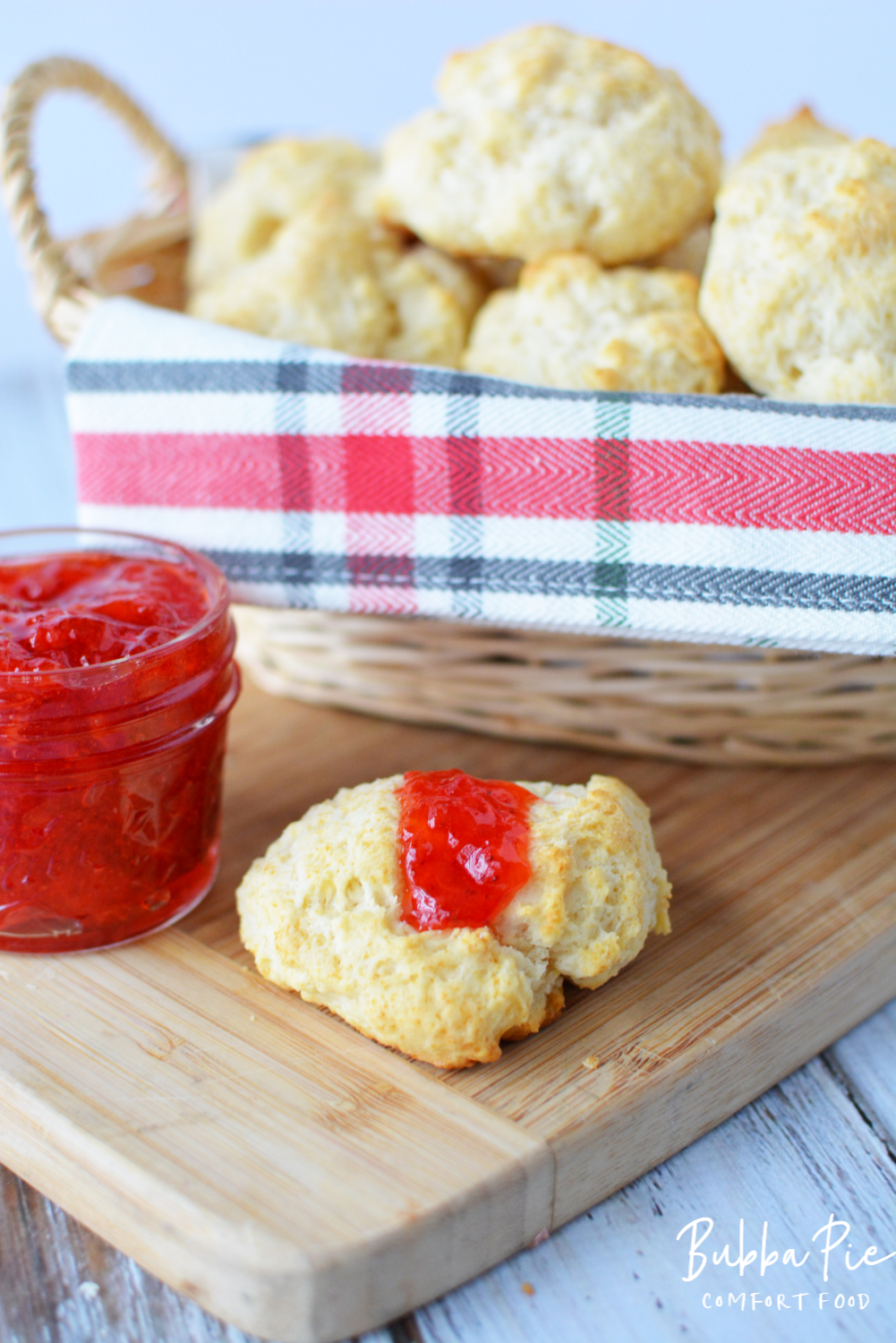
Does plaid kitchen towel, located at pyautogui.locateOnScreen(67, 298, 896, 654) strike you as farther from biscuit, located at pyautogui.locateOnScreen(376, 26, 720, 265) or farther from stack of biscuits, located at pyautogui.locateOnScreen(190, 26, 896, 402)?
biscuit, located at pyautogui.locateOnScreen(376, 26, 720, 265)

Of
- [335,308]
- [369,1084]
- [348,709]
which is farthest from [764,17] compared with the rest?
[369,1084]

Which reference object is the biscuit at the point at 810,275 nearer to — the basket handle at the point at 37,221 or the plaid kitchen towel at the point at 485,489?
the plaid kitchen towel at the point at 485,489

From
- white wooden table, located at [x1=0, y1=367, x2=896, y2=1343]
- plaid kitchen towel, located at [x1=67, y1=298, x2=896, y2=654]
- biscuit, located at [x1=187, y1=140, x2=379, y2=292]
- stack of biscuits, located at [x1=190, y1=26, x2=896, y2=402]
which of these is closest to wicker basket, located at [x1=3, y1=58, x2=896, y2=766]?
plaid kitchen towel, located at [x1=67, y1=298, x2=896, y2=654]

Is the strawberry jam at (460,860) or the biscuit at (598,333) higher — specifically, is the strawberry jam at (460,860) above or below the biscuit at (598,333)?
below

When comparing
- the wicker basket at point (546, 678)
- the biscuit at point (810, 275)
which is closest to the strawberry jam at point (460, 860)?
the wicker basket at point (546, 678)

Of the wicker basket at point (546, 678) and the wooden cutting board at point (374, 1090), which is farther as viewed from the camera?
the wicker basket at point (546, 678)

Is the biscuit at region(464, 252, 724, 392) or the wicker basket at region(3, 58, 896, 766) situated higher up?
the biscuit at region(464, 252, 724, 392)
